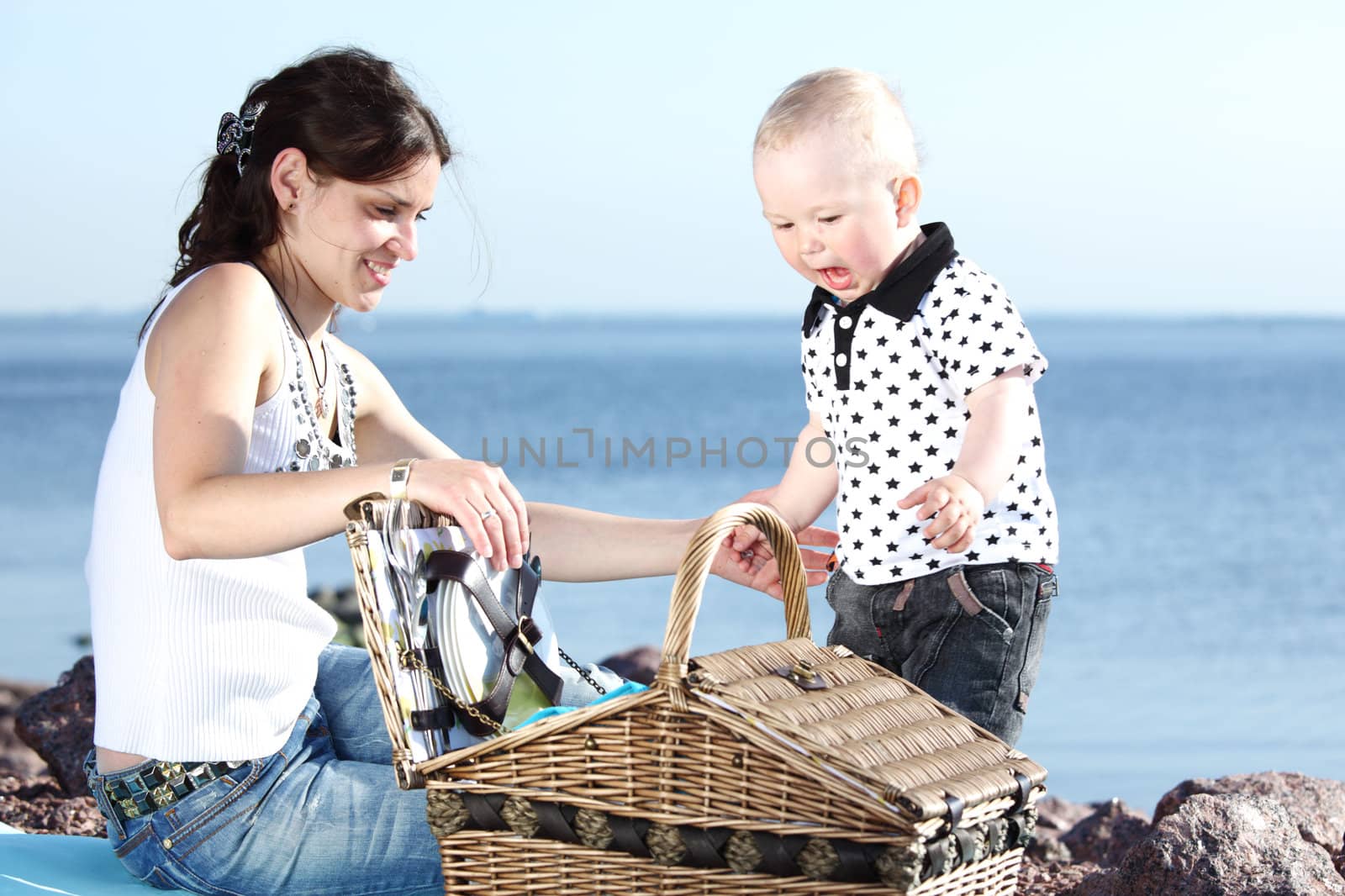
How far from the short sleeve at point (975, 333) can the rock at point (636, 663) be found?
3504 millimetres

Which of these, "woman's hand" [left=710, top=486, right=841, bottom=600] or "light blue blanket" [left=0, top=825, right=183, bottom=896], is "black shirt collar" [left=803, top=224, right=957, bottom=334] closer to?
"woman's hand" [left=710, top=486, right=841, bottom=600]

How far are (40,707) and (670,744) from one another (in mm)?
3268

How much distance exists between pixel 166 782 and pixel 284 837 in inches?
9.7

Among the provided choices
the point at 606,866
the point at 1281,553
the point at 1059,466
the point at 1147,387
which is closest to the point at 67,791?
the point at 606,866

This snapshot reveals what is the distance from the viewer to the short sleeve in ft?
9.26

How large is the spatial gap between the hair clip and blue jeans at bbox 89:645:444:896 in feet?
3.79

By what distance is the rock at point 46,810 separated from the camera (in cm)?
400

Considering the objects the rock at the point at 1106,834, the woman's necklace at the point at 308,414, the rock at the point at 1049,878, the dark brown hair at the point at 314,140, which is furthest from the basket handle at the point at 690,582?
the rock at the point at 1106,834

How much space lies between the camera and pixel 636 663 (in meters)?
6.37

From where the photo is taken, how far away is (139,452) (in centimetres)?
269

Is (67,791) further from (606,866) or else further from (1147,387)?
(1147,387)

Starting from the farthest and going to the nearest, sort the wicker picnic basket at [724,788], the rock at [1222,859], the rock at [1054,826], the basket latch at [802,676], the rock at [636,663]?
1. the rock at [636,663]
2. the rock at [1054,826]
3. the rock at [1222,859]
4. the basket latch at [802,676]
5. the wicker picnic basket at [724,788]

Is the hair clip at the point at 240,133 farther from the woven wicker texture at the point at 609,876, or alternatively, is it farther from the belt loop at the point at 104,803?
the woven wicker texture at the point at 609,876

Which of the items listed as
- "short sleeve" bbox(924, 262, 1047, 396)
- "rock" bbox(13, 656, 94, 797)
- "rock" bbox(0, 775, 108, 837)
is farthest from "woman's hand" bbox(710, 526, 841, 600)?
"rock" bbox(13, 656, 94, 797)
